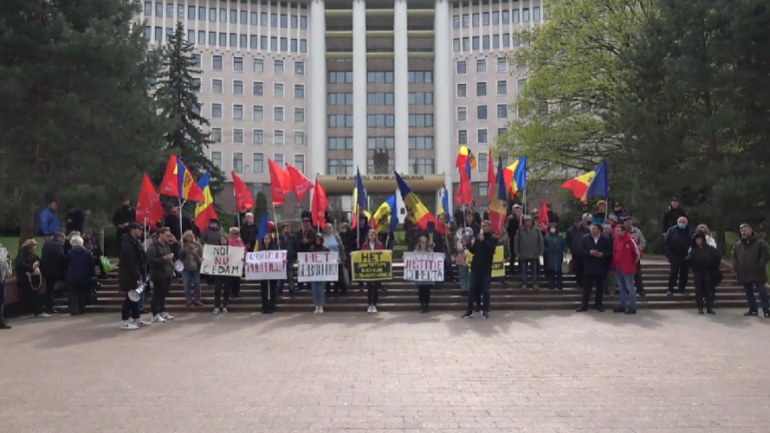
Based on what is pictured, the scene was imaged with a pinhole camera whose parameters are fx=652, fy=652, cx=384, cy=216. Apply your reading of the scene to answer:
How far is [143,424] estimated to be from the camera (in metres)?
5.98

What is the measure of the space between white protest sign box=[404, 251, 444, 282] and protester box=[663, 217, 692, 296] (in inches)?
214

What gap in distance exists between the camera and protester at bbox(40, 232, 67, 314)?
14336mm

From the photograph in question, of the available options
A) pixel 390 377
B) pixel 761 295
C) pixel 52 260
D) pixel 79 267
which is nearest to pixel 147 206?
pixel 52 260

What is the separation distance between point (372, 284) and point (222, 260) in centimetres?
342

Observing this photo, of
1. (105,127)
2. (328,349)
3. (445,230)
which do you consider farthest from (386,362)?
(105,127)

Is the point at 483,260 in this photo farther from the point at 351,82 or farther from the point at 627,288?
the point at 351,82

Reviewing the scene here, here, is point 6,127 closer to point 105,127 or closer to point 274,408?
point 105,127

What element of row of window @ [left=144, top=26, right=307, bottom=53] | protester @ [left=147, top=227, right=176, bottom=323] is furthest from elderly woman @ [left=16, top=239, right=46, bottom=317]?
row of window @ [left=144, top=26, right=307, bottom=53]

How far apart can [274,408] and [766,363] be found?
6.57 meters

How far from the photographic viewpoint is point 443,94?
236 feet

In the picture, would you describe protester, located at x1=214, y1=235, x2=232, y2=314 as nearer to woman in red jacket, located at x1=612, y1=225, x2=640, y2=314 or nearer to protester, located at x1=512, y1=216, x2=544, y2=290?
protester, located at x1=512, y1=216, x2=544, y2=290

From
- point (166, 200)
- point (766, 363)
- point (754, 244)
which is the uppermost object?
point (166, 200)

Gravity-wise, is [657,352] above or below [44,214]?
below

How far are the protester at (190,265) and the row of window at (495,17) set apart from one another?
6416 centimetres
